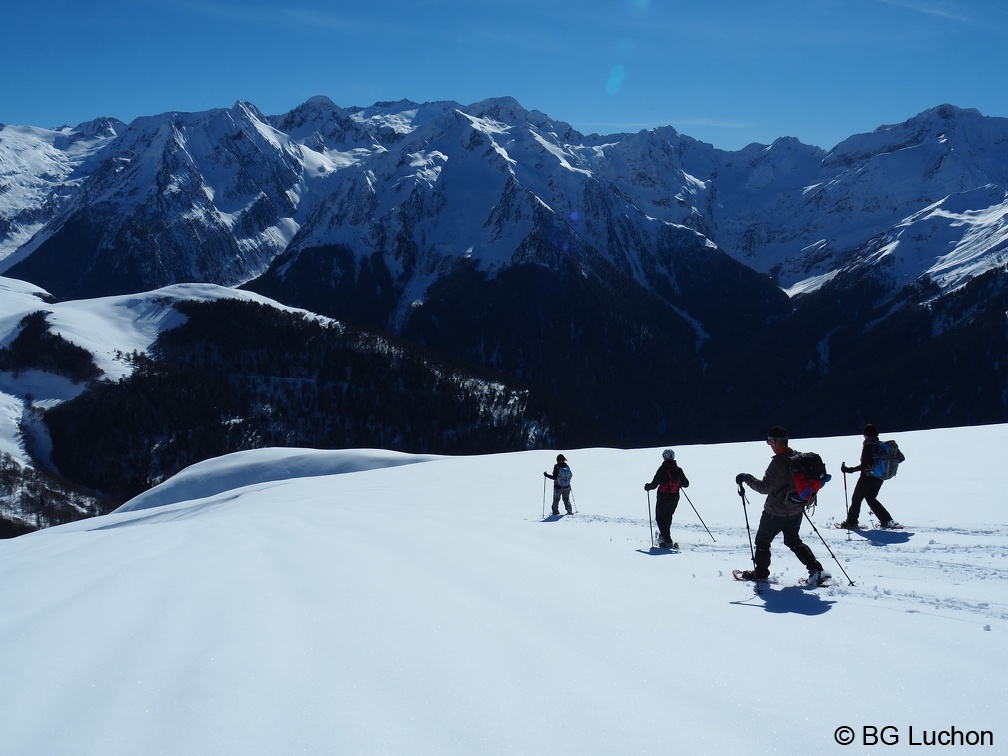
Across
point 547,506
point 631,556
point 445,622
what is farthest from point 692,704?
point 547,506

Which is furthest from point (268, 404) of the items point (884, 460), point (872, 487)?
point (872, 487)

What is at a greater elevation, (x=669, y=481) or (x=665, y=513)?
(x=669, y=481)

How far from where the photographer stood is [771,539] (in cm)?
976

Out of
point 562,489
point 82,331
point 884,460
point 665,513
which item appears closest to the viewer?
point 665,513

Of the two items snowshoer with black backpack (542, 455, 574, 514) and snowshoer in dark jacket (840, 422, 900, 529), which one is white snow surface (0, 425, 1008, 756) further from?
snowshoer with black backpack (542, 455, 574, 514)

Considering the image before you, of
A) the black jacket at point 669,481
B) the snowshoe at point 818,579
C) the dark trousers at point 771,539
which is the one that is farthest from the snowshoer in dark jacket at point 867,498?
the snowshoe at point 818,579

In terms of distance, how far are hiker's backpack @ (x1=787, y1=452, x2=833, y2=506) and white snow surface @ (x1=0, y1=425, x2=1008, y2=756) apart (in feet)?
4.25

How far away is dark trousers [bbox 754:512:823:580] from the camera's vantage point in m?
9.64

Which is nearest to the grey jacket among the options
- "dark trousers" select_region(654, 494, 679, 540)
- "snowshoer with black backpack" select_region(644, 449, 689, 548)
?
"snowshoer with black backpack" select_region(644, 449, 689, 548)

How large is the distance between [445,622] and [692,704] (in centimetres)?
307

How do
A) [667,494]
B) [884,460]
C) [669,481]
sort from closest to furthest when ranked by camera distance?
[667,494]
[669,481]
[884,460]

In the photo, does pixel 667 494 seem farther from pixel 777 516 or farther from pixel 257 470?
pixel 257 470

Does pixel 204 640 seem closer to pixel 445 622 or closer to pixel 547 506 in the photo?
pixel 445 622

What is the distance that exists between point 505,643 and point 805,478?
17.1 feet
